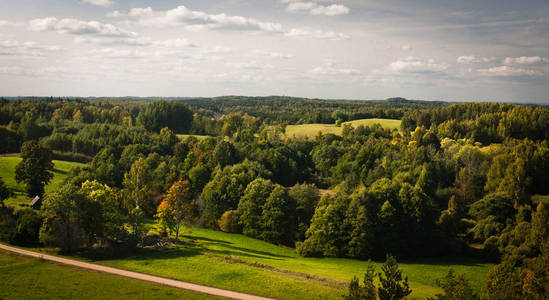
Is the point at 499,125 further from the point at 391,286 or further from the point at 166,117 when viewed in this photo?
the point at 166,117

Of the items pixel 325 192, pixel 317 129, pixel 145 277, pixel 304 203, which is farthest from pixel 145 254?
pixel 317 129

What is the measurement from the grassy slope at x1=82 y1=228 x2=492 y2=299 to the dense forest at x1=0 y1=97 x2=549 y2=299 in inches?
137

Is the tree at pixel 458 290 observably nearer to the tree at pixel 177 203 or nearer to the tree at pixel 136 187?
the tree at pixel 177 203

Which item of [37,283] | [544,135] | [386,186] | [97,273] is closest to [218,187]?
[386,186]

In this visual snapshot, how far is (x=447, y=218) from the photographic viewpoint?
5681 centimetres

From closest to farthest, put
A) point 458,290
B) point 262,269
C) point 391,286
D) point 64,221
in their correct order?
point 458,290, point 391,286, point 262,269, point 64,221

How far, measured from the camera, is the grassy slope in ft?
105

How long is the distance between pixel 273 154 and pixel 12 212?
58.8 meters

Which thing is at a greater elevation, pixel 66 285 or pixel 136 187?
pixel 136 187

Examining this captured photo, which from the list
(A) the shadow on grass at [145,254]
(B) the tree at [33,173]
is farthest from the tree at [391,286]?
(B) the tree at [33,173]

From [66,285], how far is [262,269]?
56.3 ft

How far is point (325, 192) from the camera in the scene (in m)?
74.3

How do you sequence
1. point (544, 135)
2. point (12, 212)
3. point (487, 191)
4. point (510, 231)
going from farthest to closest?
point (544, 135)
point (487, 191)
point (510, 231)
point (12, 212)

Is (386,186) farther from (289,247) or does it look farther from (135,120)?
(135,120)
